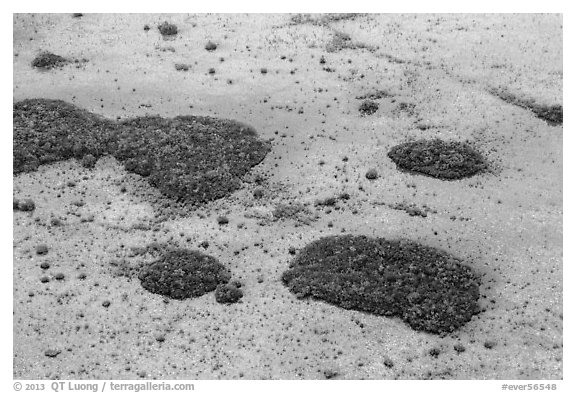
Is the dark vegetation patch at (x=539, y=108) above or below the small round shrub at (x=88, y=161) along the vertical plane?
above

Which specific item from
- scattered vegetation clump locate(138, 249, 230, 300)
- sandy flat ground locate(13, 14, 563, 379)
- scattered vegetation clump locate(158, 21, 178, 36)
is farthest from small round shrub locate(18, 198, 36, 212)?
scattered vegetation clump locate(158, 21, 178, 36)

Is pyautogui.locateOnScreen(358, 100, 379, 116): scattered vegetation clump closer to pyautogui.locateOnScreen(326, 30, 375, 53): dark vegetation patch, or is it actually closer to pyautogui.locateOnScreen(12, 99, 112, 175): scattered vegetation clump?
pyautogui.locateOnScreen(326, 30, 375, 53): dark vegetation patch

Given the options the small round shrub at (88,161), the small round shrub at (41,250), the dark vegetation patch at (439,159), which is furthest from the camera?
the small round shrub at (88,161)

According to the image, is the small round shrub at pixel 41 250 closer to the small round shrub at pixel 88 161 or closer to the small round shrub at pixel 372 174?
the small round shrub at pixel 88 161

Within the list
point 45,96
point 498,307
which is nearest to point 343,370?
point 498,307

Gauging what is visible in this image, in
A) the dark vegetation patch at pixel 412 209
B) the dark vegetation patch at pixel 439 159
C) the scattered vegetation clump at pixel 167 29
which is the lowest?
the dark vegetation patch at pixel 412 209

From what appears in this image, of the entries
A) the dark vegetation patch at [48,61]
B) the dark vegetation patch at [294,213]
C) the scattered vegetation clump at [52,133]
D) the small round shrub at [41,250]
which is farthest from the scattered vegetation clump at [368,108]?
the small round shrub at [41,250]
